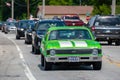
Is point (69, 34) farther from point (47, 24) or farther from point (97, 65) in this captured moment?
point (47, 24)

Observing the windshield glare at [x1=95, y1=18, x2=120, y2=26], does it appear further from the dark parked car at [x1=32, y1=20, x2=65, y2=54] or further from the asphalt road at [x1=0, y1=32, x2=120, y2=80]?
the asphalt road at [x1=0, y1=32, x2=120, y2=80]

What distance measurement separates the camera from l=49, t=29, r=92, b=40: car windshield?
57.0ft

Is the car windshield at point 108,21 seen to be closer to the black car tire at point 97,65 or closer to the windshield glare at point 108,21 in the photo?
the windshield glare at point 108,21

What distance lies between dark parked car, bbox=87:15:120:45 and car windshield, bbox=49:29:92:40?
14057mm

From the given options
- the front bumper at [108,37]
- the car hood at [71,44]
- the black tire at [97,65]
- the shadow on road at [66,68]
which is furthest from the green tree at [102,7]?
the car hood at [71,44]

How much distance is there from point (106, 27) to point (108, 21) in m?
0.44

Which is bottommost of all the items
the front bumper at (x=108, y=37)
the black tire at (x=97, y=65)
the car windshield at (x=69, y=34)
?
the front bumper at (x=108, y=37)

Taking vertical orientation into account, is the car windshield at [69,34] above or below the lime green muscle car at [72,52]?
above

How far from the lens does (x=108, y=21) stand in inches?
1254

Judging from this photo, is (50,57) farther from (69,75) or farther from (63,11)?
(63,11)

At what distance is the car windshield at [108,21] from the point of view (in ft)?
104

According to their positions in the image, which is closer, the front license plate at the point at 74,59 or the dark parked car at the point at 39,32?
the front license plate at the point at 74,59

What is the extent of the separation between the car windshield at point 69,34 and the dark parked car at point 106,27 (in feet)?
46.1

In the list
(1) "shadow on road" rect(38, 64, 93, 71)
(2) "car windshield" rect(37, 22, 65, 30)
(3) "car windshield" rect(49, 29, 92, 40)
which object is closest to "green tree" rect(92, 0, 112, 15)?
(2) "car windshield" rect(37, 22, 65, 30)
